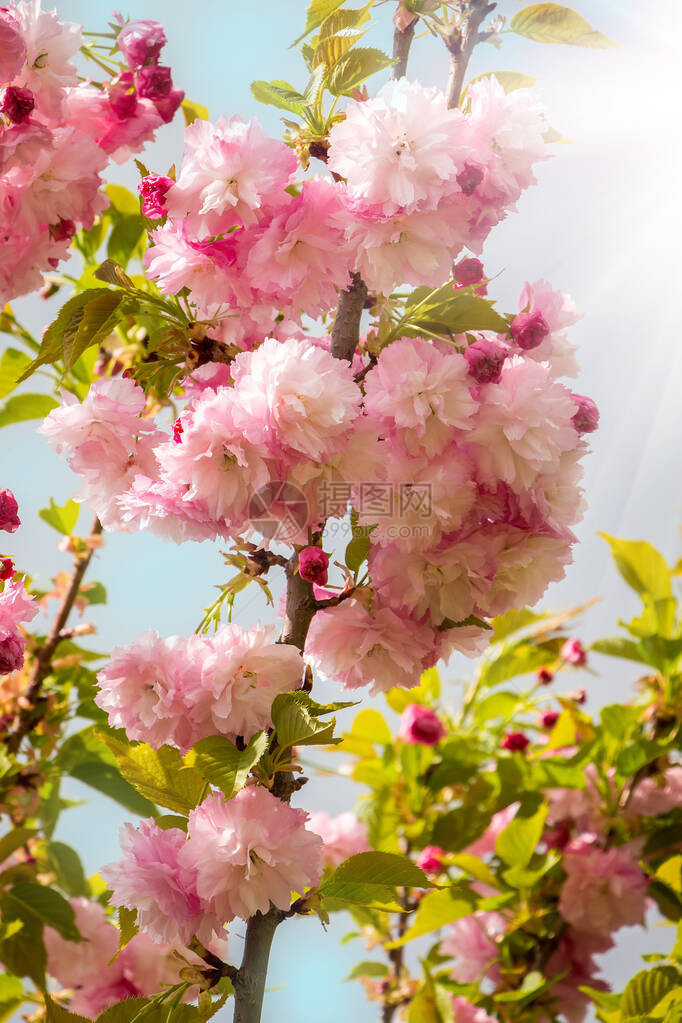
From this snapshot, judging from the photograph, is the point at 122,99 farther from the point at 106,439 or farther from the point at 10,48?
the point at 106,439

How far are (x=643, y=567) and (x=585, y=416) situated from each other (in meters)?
0.57

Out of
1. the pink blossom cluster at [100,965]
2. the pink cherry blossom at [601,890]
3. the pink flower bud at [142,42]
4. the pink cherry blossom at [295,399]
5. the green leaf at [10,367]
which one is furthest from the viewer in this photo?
the pink cherry blossom at [601,890]

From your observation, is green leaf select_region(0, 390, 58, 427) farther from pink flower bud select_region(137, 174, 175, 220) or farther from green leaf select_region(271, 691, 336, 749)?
green leaf select_region(271, 691, 336, 749)

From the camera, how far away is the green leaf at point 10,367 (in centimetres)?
94

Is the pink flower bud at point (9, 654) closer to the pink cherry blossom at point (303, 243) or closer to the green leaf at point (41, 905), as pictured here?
the pink cherry blossom at point (303, 243)

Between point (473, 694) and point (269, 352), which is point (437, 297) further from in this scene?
point (473, 694)

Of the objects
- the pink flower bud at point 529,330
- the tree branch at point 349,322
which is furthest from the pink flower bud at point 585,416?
the tree branch at point 349,322

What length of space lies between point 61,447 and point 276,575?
0.16 metres

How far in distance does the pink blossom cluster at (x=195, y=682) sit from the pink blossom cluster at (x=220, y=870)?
0.15 feet

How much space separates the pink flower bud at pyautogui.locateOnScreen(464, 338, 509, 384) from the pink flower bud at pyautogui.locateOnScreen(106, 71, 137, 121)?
0.37m

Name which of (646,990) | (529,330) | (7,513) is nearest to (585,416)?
(529,330)

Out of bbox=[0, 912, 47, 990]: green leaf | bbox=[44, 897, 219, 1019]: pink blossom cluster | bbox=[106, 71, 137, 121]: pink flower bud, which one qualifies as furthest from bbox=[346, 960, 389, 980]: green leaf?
bbox=[106, 71, 137, 121]: pink flower bud

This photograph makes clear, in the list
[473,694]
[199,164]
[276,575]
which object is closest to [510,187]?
[199,164]

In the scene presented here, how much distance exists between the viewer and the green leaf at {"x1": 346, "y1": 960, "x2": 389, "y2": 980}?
1123mm
